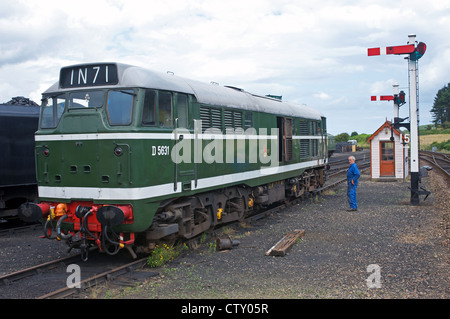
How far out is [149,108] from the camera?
785cm

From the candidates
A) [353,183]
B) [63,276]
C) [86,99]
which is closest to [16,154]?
[86,99]

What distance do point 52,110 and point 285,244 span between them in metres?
5.32

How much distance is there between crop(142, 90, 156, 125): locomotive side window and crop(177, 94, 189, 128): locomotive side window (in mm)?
772

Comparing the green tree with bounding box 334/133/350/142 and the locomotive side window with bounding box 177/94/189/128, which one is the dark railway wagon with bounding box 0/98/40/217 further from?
the green tree with bounding box 334/133/350/142

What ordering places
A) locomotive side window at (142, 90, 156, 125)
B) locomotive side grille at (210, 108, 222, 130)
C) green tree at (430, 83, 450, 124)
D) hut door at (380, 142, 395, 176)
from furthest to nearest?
1. green tree at (430, 83, 450, 124)
2. hut door at (380, 142, 395, 176)
3. locomotive side grille at (210, 108, 222, 130)
4. locomotive side window at (142, 90, 156, 125)

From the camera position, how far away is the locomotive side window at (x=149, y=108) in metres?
7.74

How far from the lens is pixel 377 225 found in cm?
1180

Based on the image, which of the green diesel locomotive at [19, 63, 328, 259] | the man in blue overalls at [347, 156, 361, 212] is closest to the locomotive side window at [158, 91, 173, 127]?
the green diesel locomotive at [19, 63, 328, 259]

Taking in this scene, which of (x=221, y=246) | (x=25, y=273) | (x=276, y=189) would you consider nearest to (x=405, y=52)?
(x=276, y=189)

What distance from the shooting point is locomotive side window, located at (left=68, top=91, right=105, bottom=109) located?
7.80m

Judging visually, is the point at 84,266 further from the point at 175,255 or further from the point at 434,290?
the point at 434,290

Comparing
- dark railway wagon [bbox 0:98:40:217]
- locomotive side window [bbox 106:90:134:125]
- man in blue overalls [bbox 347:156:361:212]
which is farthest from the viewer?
man in blue overalls [bbox 347:156:361:212]

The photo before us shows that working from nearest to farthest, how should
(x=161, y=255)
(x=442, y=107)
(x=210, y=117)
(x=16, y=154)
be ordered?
(x=161, y=255)
(x=210, y=117)
(x=16, y=154)
(x=442, y=107)

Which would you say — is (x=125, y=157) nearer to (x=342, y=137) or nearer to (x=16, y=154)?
(x=16, y=154)
